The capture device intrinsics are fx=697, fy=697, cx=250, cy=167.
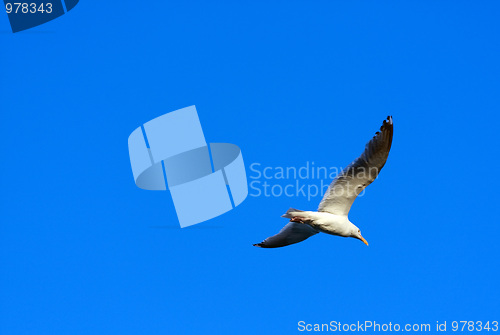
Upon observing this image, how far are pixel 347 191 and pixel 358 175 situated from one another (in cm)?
29

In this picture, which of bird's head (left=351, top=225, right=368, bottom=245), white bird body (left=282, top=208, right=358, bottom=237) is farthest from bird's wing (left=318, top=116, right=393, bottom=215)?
bird's head (left=351, top=225, right=368, bottom=245)

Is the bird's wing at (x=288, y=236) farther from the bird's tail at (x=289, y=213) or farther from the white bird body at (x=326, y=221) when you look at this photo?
the bird's tail at (x=289, y=213)

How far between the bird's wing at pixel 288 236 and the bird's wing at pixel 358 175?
673 mm

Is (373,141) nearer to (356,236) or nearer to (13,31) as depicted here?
(356,236)

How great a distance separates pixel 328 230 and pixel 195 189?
2.90 meters

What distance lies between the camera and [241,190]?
12.5m

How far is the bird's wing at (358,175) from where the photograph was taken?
9883 millimetres

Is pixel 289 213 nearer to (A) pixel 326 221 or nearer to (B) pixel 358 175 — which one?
(A) pixel 326 221

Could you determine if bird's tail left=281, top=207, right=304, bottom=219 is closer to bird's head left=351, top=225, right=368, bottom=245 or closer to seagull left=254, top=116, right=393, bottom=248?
seagull left=254, top=116, right=393, bottom=248

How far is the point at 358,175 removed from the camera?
10133mm

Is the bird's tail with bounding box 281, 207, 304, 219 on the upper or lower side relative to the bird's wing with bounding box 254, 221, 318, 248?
lower

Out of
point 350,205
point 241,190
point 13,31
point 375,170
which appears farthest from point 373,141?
point 13,31

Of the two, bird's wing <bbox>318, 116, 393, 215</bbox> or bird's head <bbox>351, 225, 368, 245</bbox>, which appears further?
bird's head <bbox>351, 225, 368, 245</bbox>

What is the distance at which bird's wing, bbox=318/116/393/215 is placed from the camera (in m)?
9.88
